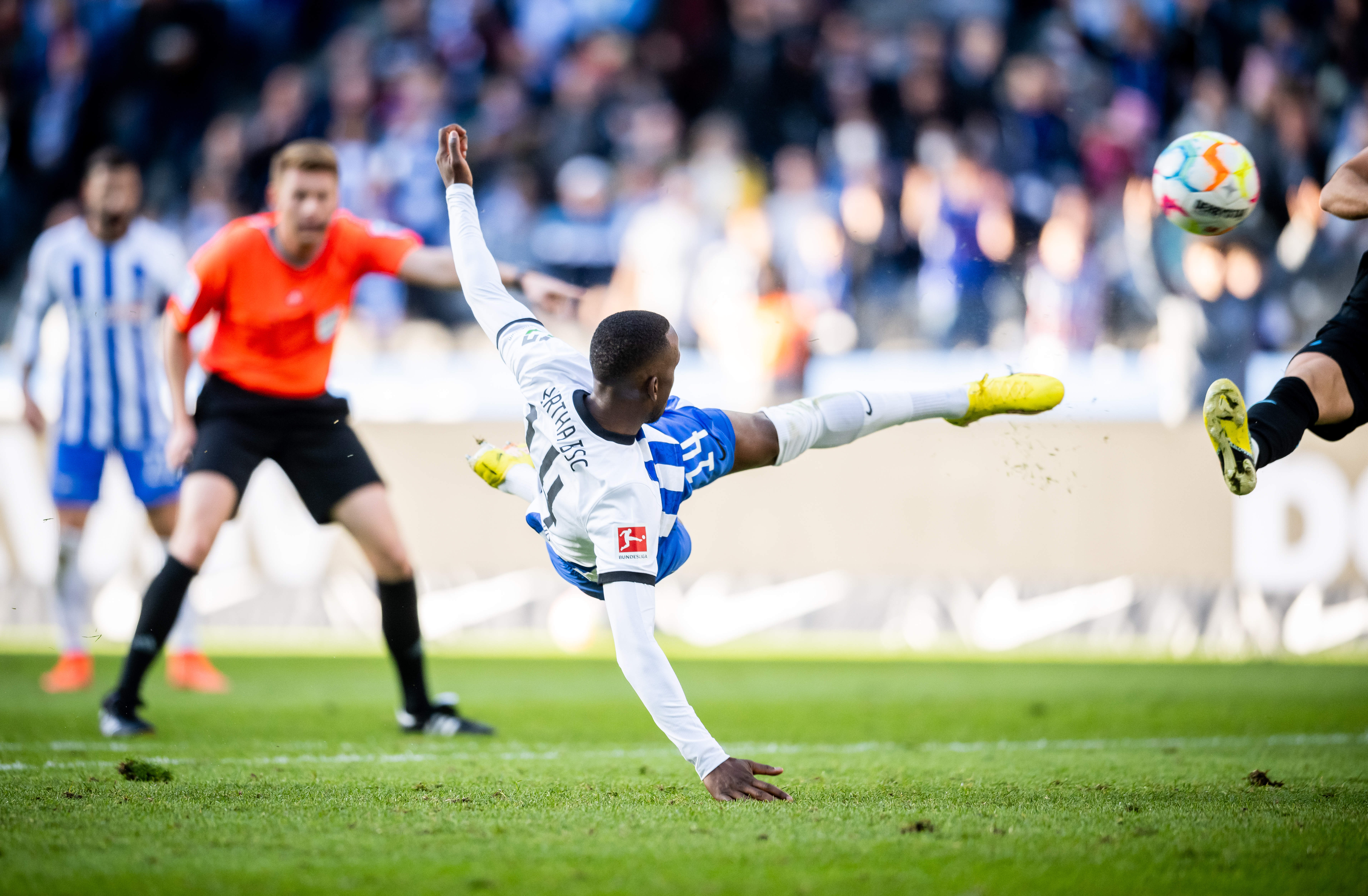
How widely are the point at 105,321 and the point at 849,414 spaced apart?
202 inches

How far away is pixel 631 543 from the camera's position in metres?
4.13

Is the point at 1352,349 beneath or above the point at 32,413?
beneath

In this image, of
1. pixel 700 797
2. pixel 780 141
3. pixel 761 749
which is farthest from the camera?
pixel 780 141

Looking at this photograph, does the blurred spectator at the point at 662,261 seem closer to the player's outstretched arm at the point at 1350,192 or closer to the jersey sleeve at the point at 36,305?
the jersey sleeve at the point at 36,305

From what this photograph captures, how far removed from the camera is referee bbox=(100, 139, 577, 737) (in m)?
6.07

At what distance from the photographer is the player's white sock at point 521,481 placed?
514cm

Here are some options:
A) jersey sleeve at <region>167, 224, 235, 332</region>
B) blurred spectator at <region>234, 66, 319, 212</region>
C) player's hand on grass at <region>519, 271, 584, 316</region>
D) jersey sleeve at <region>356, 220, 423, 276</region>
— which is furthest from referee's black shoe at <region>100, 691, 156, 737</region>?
blurred spectator at <region>234, 66, 319, 212</region>

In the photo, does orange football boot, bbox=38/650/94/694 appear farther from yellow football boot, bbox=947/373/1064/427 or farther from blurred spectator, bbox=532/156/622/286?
yellow football boot, bbox=947/373/1064/427

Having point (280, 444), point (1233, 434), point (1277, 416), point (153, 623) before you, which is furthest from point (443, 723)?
point (1277, 416)

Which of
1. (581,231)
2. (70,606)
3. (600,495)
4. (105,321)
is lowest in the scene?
(70,606)

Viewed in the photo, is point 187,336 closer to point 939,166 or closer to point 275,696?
point 275,696

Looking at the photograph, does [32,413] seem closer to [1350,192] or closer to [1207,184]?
[1207,184]

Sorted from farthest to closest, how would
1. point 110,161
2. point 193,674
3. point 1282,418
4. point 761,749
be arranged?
point 193,674
point 110,161
point 761,749
point 1282,418

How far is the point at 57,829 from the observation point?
3.80m
